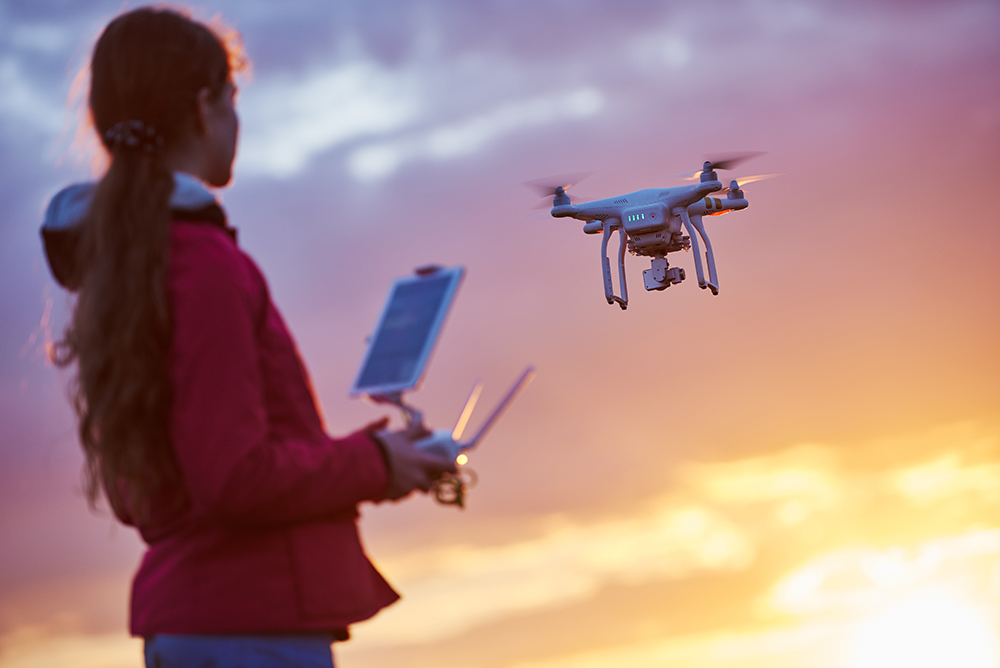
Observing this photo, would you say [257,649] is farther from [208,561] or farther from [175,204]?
[175,204]

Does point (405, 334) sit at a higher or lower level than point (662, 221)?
lower

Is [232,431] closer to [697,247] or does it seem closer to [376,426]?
[376,426]

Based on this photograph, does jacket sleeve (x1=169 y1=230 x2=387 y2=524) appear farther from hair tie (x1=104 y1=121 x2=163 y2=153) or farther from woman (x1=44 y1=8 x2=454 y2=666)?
hair tie (x1=104 y1=121 x2=163 y2=153)

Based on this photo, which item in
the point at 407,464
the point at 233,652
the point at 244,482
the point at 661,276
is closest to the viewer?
the point at 244,482

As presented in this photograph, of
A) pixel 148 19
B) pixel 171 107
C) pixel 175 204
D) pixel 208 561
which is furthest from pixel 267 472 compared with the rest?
pixel 148 19

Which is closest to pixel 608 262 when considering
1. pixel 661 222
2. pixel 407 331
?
pixel 661 222

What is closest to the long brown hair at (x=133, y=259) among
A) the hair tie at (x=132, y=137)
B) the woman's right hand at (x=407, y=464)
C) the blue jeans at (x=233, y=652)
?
the hair tie at (x=132, y=137)

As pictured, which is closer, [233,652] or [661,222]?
[233,652]
